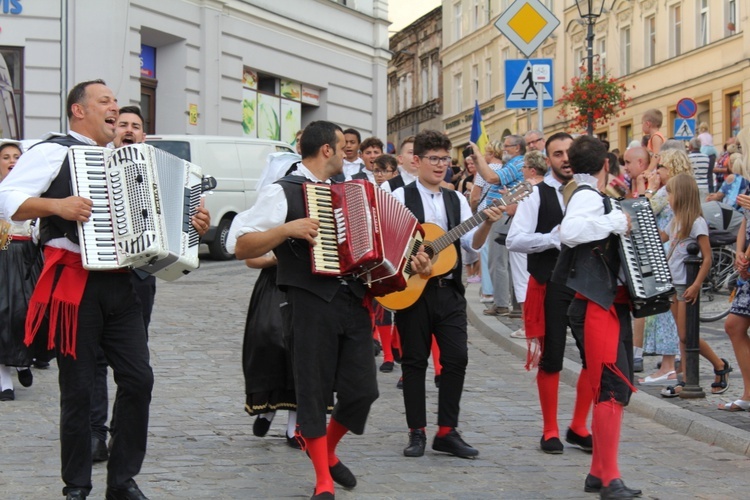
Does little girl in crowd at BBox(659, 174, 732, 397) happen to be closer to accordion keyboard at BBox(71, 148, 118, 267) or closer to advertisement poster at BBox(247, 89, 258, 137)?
accordion keyboard at BBox(71, 148, 118, 267)

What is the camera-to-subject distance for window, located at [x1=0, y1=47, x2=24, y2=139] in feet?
67.7

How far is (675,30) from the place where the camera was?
129 ft

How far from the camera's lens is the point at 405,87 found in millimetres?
72875

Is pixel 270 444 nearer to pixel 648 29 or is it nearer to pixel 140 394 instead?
pixel 140 394

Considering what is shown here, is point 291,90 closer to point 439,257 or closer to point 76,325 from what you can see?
point 439,257

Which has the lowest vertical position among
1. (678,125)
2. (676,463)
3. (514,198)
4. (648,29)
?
(676,463)

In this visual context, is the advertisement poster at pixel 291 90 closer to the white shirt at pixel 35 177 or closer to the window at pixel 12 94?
the window at pixel 12 94

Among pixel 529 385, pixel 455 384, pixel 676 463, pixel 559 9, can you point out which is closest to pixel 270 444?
pixel 455 384

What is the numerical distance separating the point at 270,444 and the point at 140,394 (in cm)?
186

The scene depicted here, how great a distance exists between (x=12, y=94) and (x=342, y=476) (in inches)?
659

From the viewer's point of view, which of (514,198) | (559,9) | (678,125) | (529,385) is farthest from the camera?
(559,9)

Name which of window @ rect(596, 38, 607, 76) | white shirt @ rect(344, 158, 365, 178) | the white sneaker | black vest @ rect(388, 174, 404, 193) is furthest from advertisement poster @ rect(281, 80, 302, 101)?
black vest @ rect(388, 174, 404, 193)

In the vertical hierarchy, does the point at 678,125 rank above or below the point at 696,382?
above

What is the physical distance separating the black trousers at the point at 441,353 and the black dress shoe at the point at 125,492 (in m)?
2.07
